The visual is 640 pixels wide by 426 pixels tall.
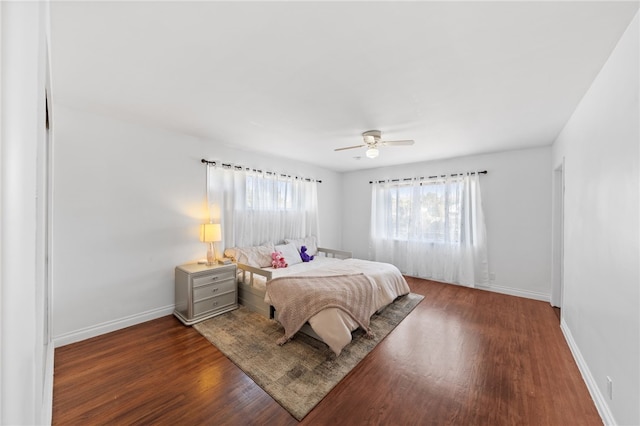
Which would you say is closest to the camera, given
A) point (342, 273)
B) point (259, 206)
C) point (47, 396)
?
point (47, 396)

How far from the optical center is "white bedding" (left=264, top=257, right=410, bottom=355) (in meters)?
2.56

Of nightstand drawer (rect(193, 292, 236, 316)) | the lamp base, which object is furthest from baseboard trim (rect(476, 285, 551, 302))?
the lamp base

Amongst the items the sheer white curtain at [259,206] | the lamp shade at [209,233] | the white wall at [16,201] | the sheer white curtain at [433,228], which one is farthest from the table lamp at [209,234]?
the sheer white curtain at [433,228]

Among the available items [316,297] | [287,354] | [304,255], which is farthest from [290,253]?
[287,354]

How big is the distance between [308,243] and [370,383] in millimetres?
3092

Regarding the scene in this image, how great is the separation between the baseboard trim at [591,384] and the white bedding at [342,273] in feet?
6.03

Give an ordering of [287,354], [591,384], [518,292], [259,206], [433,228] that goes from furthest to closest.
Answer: [433,228] → [259,206] → [518,292] → [287,354] → [591,384]

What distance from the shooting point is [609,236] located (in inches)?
69.9

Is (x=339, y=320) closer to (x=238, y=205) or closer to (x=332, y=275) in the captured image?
(x=332, y=275)

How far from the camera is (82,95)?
93.6 inches

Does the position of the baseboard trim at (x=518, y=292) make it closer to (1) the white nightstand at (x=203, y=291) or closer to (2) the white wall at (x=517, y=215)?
(2) the white wall at (x=517, y=215)

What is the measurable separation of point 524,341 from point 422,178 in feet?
10.3

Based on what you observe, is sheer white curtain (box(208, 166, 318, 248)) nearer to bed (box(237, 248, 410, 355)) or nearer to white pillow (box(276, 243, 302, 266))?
white pillow (box(276, 243, 302, 266))

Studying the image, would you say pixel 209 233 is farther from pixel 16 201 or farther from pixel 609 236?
pixel 609 236
